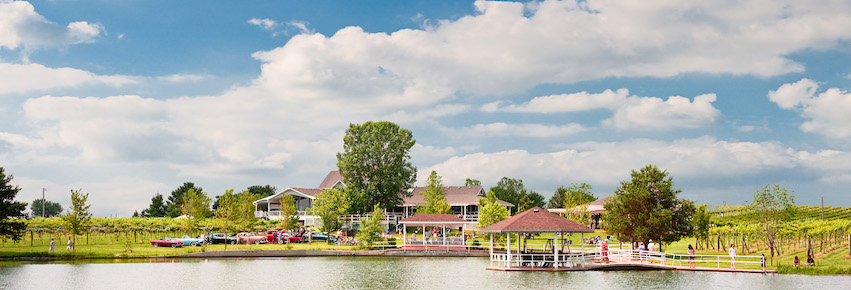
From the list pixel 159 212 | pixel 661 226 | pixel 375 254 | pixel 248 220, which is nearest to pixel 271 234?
pixel 248 220

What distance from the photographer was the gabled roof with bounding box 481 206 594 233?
144 feet

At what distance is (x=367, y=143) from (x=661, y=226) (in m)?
48.6

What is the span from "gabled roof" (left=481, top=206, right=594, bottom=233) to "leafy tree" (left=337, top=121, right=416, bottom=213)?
4515cm

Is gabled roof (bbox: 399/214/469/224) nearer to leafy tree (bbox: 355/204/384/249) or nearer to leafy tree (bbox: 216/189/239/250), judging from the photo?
leafy tree (bbox: 355/204/384/249)

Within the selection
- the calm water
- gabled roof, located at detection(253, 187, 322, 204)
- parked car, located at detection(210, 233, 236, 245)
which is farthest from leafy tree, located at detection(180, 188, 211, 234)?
the calm water

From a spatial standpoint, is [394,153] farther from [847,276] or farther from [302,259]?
[847,276]

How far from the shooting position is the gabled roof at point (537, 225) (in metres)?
43.8

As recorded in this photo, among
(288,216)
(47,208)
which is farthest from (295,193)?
(47,208)

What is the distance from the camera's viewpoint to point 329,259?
2164 inches

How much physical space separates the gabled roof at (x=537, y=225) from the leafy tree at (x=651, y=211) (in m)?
6.52

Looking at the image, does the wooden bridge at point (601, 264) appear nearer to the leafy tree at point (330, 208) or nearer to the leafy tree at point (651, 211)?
the leafy tree at point (651, 211)

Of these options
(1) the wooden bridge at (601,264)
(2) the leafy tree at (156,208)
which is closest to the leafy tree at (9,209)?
(1) the wooden bridge at (601,264)

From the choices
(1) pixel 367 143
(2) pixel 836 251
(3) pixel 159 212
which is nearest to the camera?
(2) pixel 836 251

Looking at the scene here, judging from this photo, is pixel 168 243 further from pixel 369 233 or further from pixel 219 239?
pixel 369 233
